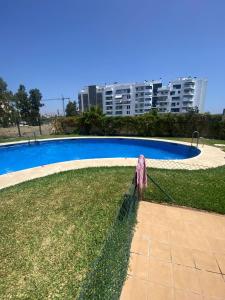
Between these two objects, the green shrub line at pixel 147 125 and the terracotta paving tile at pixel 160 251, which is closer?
the terracotta paving tile at pixel 160 251

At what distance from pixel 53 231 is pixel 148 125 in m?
16.0

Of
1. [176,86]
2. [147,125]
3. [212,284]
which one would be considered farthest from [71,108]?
[212,284]

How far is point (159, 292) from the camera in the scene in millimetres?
2408

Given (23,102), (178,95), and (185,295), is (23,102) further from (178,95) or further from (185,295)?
(178,95)

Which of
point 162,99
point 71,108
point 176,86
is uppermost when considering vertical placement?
point 176,86

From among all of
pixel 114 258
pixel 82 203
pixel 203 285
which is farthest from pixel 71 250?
pixel 203 285

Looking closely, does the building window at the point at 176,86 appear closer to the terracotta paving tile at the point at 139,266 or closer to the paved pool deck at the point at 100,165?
the paved pool deck at the point at 100,165

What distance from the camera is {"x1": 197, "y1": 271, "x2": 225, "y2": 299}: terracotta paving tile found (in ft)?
7.94

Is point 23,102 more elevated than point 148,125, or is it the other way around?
point 23,102

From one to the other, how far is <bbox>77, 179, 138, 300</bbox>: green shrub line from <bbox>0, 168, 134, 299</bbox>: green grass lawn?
0.18 metres

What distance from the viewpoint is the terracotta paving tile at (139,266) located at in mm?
2654

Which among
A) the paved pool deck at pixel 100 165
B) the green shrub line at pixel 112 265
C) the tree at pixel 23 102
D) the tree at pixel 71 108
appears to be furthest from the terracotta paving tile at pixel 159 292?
the tree at pixel 71 108

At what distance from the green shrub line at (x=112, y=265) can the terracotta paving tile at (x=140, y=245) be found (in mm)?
89

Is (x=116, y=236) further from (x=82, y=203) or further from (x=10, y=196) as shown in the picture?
(x=10, y=196)
